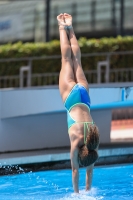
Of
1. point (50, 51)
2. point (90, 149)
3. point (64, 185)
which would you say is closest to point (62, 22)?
point (90, 149)

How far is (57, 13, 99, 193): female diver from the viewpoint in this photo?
7219 mm

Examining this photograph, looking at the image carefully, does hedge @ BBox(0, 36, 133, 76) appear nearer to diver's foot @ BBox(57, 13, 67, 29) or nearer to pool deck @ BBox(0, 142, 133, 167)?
pool deck @ BBox(0, 142, 133, 167)

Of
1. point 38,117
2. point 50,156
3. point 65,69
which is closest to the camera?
point 65,69

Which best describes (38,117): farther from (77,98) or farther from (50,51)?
(50,51)

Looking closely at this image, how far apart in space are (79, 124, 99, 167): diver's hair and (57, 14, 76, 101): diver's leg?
1.06 meters

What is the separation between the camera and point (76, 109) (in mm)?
7805

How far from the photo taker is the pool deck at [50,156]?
32.5 feet

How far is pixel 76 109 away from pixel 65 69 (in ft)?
2.75

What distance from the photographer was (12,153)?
35.8 feet

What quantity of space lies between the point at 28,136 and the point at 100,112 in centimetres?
180

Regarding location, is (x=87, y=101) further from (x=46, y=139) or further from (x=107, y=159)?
(x=46, y=139)

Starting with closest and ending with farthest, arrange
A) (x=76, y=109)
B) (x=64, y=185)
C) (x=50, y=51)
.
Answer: (x=76, y=109)
(x=64, y=185)
(x=50, y=51)

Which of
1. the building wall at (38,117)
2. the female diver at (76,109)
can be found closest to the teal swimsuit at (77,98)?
the female diver at (76,109)

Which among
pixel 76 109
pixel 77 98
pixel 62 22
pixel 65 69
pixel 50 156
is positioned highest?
pixel 62 22
